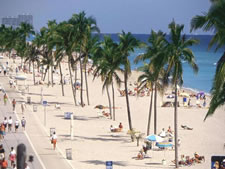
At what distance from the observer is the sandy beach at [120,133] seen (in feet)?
79.4

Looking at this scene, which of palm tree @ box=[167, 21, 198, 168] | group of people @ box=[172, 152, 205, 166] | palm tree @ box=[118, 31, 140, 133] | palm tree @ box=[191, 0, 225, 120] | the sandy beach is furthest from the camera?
palm tree @ box=[118, 31, 140, 133]

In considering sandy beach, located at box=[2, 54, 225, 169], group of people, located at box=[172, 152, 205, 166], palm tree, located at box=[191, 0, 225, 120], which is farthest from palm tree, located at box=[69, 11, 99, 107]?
palm tree, located at box=[191, 0, 225, 120]

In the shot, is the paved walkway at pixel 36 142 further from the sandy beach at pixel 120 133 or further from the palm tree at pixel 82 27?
the palm tree at pixel 82 27

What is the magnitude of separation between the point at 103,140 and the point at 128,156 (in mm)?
4647

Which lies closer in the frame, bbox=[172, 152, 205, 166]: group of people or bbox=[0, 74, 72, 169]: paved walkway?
bbox=[0, 74, 72, 169]: paved walkway

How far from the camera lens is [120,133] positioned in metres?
32.6

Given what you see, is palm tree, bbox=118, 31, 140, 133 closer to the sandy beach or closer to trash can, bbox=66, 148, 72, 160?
the sandy beach

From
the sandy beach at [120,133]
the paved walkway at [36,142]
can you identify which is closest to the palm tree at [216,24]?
the sandy beach at [120,133]

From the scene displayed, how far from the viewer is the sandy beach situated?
24.2 m

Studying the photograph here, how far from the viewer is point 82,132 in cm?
3219

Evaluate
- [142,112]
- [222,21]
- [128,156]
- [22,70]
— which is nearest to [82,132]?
[128,156]

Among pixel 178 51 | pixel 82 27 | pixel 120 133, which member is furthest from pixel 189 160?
pixel 82 27

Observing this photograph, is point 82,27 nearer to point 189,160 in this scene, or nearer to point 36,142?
point 36,142

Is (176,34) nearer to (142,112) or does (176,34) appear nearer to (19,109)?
(19,109)
